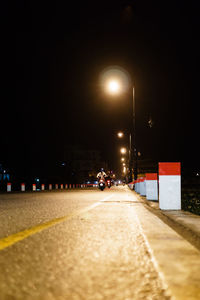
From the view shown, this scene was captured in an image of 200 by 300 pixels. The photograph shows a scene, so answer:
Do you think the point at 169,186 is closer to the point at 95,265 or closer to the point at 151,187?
the point at 151,187

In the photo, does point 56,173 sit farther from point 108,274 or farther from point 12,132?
point 108,274

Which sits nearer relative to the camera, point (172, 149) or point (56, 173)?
point (172, 149)

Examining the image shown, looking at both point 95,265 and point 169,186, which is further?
point 169,186

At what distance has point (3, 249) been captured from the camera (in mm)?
3186

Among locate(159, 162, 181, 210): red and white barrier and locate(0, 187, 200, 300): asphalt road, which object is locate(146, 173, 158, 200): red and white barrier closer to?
locate(159, 162, 181, 210): red and white barrier

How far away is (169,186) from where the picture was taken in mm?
8344

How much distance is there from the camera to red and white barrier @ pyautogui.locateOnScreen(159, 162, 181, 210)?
834 cm

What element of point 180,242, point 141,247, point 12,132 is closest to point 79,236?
point 141,247

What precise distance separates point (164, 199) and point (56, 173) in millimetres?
61365

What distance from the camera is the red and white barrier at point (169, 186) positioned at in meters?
8.34

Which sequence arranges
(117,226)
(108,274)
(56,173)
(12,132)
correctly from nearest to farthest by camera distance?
(108,274)
(117,226)
(12,132)
(56,173)

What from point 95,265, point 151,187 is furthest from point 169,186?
point 95,265

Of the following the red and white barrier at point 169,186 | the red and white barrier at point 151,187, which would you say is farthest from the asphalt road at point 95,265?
the red and white barrier at point 151,187

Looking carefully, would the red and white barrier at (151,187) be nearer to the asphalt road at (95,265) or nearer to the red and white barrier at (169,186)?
the red and white barrier at (169,186)
